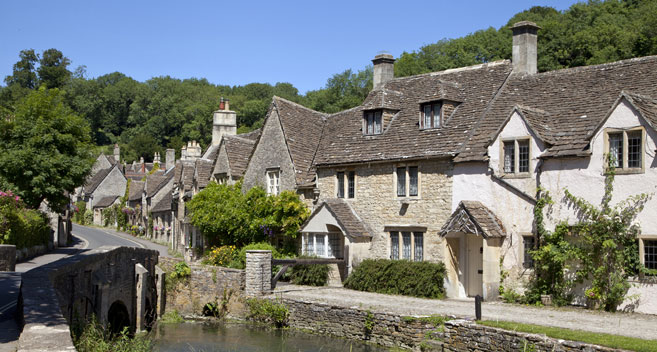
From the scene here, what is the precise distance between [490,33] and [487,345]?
51646 mm

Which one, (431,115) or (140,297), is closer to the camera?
(140,297)

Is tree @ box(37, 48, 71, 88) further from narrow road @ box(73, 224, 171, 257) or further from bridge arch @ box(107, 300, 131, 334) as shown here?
bridge arch @ box(107, 300, 131, 334)

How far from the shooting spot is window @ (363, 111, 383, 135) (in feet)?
95.7

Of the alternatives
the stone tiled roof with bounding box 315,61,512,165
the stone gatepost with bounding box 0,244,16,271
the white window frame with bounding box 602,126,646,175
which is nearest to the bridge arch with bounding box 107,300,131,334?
the stone gatepost with bounding box 0,244,16,271

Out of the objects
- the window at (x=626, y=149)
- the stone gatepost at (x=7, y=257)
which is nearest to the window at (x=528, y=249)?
the window at (x=626, y=149)

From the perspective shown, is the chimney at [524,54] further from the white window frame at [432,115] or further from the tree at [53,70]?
the tree at [53,70]

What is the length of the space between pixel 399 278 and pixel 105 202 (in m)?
64.7

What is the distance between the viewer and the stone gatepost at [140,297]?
25766 mm

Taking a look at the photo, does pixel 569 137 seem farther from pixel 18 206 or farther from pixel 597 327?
pixel 18 206

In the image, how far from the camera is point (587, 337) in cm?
1527

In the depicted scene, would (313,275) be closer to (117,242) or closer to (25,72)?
(117,242)

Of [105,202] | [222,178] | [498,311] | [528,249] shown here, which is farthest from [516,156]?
[105,202]

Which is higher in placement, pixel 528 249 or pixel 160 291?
pixel 528 249

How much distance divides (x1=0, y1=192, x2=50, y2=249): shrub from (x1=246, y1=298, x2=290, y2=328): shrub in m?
12.6
